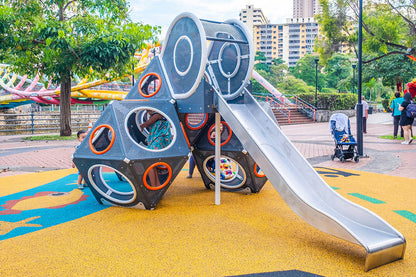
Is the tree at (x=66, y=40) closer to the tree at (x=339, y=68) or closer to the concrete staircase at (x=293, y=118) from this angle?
the concrete staircase at (x=293, y=118)

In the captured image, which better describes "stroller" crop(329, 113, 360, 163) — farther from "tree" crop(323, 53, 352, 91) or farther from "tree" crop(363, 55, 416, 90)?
"tree" crop(323, 53, 352, 91)

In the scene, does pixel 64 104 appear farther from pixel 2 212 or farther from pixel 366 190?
pixel 366 190

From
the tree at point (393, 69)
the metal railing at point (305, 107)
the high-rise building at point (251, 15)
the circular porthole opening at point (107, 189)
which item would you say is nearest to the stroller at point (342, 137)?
the circular porthole opening at point (107, 189)

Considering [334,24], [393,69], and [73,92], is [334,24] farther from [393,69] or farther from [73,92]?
[73,92]

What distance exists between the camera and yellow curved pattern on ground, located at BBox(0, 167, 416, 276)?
12.1 ft

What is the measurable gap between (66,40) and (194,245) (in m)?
10.6

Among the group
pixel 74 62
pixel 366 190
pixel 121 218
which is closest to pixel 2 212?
pixel 121 218

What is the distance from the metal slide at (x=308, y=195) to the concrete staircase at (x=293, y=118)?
22.9 m

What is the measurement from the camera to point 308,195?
468 cm

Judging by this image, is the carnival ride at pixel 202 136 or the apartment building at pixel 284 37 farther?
the apartment building at pixel 284 37

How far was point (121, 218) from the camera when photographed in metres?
5.37

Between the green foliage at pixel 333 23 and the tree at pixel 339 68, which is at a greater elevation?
the tree at pixel 339 68

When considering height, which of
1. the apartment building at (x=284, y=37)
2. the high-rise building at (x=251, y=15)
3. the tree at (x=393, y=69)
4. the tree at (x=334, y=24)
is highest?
the high-rise building at (x=251, y=15)

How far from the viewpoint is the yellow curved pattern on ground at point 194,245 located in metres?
3.68
